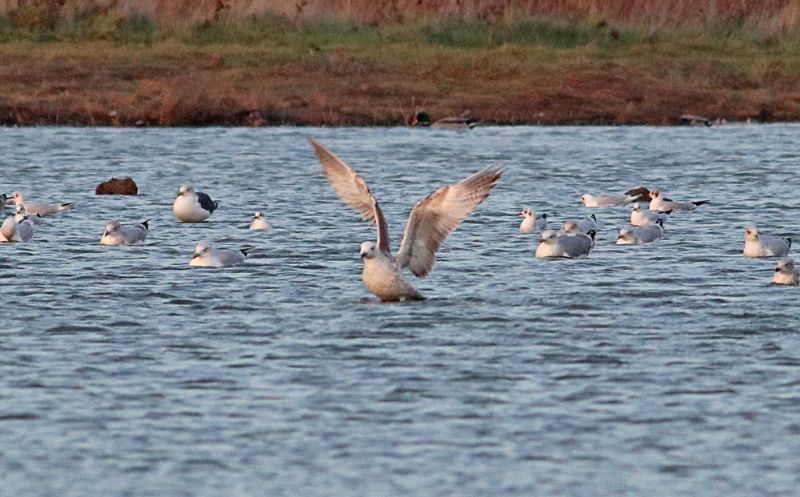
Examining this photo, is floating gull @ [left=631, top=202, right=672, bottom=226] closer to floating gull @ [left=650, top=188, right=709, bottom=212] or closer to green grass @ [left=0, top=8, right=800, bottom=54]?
floating gull @ [left=650, top=188, right=709, bottom=212]

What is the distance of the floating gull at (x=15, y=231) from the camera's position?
18.0m

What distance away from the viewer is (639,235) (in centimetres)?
1809

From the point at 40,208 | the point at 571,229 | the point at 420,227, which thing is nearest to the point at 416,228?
the point at 420,227

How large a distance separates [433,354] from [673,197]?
11513 millimetres

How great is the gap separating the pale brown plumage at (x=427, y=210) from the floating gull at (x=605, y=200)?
7.80 meters

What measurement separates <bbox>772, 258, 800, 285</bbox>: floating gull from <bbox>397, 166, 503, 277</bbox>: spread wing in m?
2.60

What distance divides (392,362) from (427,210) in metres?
2.23

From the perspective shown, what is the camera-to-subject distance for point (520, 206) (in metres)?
22.1

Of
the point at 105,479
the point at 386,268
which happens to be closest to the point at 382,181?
the point at 386,268

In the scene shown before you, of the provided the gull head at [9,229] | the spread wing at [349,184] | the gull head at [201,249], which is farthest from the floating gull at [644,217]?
the gull head at [9,229]

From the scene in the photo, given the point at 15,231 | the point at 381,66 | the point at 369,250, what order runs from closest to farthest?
the point at 369,250
the point at 15,231
the point at 381,66

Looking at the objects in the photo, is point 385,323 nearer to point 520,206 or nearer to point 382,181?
point 520,206

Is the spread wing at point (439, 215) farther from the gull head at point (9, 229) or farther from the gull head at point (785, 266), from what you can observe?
the gull head at point (9, 229)

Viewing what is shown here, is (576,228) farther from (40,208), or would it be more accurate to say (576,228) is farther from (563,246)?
(40,208)
